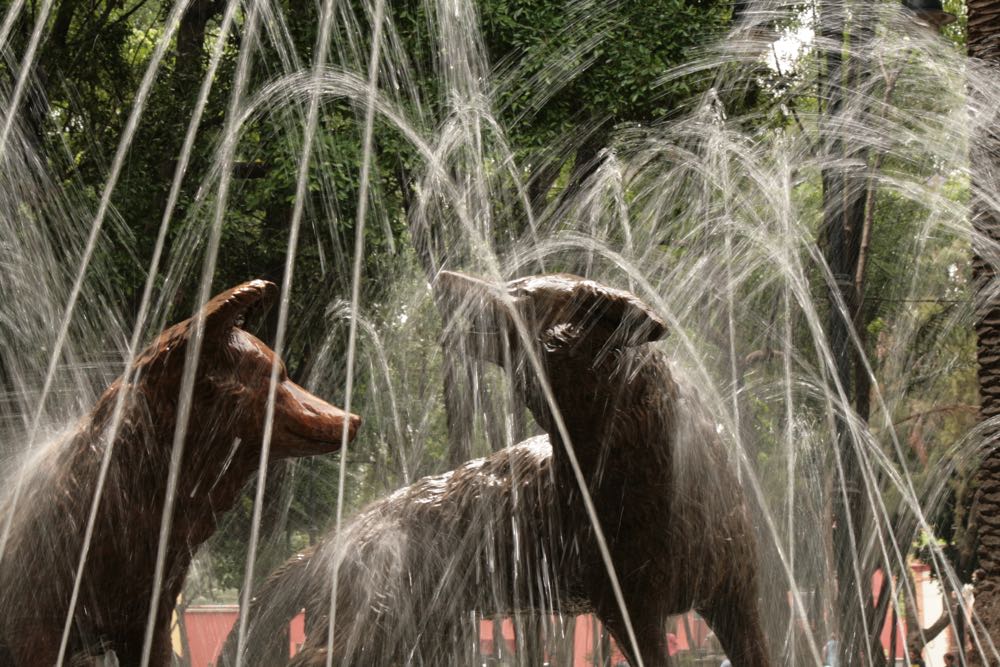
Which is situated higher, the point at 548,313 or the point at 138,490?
the point at 548,313

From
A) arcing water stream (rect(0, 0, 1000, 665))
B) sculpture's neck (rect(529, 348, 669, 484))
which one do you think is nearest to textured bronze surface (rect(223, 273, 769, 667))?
sculpture's neck (rect(529, 348, 669, 484))

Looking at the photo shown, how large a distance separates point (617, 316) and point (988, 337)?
478 cm

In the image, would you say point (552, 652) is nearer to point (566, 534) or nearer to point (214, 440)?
point (566, 534)

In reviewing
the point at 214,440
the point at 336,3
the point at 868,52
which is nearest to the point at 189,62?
the point at 336,3

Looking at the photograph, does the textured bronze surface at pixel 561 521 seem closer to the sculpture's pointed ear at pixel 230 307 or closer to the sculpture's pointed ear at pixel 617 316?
the sculpture's pointed ear at pixel 617 316

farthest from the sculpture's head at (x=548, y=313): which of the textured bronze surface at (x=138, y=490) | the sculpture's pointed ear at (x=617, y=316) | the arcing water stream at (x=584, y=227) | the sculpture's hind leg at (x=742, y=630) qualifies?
the arcing water stream at (x=584, y=227)

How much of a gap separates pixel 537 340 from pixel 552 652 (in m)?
3.97

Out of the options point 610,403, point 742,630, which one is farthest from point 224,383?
point 742,630

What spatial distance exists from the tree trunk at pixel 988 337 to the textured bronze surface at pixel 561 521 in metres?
3.72

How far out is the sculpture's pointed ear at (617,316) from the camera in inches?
183

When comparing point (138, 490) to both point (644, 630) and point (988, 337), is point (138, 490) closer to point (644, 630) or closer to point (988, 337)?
point (644, 630)

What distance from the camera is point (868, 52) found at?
42.2 ft

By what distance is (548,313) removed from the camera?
189 inches

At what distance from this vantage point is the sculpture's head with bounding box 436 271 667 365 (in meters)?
4.73
